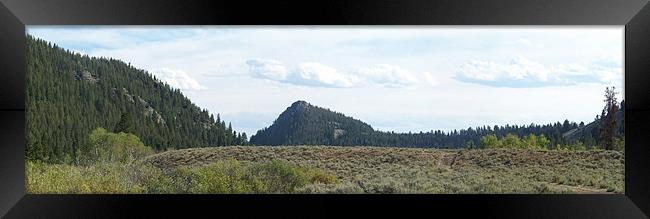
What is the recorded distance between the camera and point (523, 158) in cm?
2188

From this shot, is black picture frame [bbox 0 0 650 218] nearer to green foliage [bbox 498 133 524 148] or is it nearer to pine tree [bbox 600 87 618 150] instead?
green foliage [bbox 498 133 524 148]

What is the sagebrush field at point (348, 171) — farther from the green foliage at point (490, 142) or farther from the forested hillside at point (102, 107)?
the forested hillside at point (102, 107)

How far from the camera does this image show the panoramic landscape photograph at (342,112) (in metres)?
19.3

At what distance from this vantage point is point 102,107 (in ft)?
79.8

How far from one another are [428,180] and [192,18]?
55.0 feet

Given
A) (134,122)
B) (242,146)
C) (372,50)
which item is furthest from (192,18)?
(134,122)

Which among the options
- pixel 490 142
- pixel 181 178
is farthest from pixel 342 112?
pixel 181 178

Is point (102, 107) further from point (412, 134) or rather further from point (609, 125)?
point (609, 125)

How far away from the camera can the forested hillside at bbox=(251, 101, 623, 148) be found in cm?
2172

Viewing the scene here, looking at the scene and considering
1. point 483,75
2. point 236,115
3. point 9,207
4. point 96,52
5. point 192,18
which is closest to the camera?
point 192,18

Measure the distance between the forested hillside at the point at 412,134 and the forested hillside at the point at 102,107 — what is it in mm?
2107

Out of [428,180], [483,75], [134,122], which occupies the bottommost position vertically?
[428,180]

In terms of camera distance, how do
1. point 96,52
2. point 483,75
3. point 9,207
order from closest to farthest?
point 9,207 → point 483,75 → point 96,52

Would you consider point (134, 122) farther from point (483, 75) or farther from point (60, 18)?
point (60, 18)
